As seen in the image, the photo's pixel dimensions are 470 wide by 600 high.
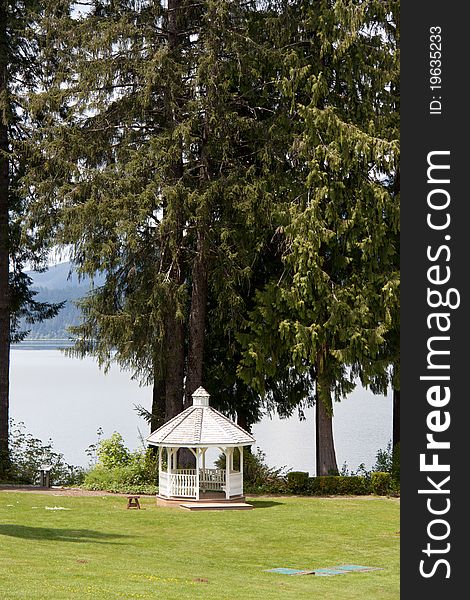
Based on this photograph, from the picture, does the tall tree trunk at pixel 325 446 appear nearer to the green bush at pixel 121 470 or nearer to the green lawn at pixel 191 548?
the green lawn at pixel 191 548

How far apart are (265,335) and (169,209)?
4.28 metres

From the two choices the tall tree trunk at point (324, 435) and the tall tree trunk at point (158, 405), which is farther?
the tall tree trunk at point (158, 405)

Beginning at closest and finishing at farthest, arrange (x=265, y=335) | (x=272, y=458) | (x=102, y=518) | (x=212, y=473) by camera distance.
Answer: (x=102, y=518)
(x=212, y=473)
(x=265, y=335)
(x=272, y=458)

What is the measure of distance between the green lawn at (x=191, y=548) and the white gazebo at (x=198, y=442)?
71cm

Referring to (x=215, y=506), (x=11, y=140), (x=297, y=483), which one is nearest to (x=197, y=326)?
(x=297, y=483)

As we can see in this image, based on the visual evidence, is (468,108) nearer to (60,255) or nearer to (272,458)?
(60,255)

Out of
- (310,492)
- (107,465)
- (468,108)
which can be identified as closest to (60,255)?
(107,465)

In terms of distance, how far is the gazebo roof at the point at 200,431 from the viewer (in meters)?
22.7

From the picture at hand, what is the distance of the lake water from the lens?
1777 inches

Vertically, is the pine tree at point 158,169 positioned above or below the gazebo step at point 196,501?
above

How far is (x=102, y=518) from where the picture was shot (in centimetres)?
2031

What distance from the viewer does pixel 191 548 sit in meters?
17.2

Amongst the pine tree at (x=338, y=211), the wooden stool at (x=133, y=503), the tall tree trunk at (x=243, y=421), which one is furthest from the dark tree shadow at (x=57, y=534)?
the tall tree trunk at (x=243, y=421)

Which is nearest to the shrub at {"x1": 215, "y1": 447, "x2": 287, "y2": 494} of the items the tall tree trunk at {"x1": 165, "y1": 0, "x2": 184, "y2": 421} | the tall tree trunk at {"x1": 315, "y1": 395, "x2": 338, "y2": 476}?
the tall tree trunk at {"x1": 315, "y1": 395, "x2": 338, "y2": 476}
